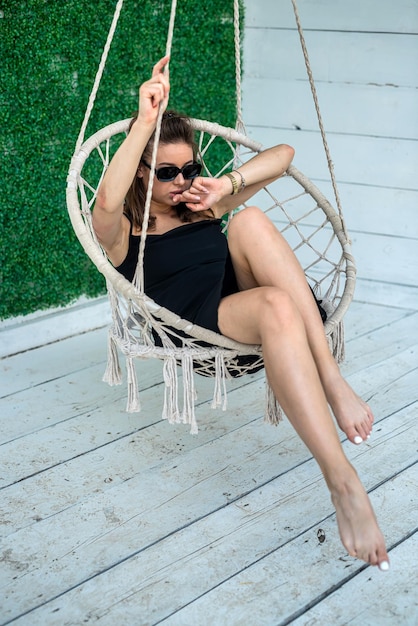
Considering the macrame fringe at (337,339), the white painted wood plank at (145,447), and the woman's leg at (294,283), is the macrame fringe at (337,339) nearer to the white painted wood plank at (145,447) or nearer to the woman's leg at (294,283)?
the woman's leg at (294,283)

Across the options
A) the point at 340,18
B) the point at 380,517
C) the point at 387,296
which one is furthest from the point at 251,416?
the point at 340,18

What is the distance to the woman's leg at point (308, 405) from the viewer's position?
1.66 meters

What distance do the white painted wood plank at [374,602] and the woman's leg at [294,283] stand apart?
29cm

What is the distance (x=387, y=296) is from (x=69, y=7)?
172cm

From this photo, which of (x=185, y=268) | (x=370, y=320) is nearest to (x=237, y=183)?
(x=185, y=268)

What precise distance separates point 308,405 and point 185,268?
2.04ft

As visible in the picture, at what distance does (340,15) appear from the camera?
342 centimetres

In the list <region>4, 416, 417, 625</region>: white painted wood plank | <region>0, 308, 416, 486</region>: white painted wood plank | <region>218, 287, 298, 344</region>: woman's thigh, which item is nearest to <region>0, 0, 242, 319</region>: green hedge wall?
<region>0, 308, 416, 486</region>: white painted wood plank

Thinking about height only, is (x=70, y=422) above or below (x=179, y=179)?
below

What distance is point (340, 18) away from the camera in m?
3.42

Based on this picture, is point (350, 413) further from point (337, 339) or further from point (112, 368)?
point (112, 368)

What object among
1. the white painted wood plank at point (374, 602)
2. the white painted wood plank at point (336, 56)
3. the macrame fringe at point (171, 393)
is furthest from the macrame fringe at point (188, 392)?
the white painted wood plank at point (336, 56)

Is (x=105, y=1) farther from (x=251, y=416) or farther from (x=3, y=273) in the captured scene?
(x=251, y=416)

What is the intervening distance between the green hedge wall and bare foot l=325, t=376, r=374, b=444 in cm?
144
